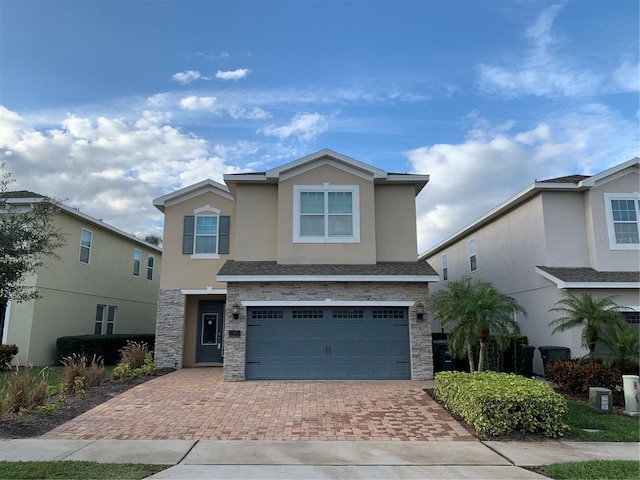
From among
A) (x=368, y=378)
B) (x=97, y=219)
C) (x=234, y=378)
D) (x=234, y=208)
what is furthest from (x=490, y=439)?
(x=97, y=219)

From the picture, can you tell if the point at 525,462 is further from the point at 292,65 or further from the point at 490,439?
the point at 292,65

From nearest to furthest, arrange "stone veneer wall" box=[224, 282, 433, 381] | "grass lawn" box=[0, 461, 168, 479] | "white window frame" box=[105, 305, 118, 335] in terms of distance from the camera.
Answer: "grass lawn" box=[0, 461, 168, 479]
"stone veneer wall" box=[224, 282, 433, 381]
"white window frame" box=[105, 305, 118, 335]

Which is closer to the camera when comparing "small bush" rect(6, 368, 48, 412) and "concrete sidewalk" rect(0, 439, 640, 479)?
"concrete sidewalk" rect(0, 439, 640, 479)

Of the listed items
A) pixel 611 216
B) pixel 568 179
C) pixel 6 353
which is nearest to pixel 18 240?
pixel 6 353

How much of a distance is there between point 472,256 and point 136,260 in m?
17.1

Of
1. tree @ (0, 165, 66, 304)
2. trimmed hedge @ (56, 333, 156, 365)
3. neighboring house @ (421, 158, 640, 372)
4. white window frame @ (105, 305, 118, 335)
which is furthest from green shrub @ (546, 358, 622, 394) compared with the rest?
white window frame @ (105, 305, 118, 335)

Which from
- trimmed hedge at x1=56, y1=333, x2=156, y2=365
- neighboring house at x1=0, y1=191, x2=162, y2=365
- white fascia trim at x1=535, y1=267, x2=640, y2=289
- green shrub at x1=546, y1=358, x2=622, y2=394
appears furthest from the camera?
trimmed hedge at x1=56, y1=333, x2=156, y2=365

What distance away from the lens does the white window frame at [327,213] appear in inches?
548

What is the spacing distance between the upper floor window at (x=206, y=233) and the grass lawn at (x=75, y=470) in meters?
10.7

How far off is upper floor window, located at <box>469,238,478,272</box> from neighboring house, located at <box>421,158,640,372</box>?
464cm

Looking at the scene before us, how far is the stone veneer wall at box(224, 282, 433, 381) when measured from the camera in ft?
42.6

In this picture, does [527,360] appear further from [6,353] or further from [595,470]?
[6,353]

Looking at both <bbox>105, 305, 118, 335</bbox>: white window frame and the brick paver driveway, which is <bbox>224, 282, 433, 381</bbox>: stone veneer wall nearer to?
the brick paver driveway

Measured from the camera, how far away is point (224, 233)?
54.0 feet
